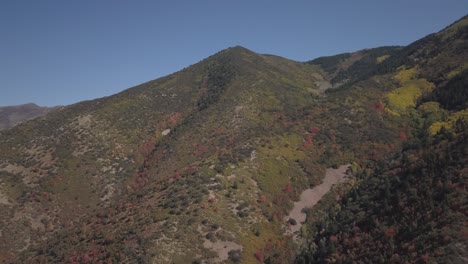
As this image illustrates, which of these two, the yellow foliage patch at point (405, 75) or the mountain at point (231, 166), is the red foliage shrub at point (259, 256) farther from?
the yellow foliage patch at point (405, 75)

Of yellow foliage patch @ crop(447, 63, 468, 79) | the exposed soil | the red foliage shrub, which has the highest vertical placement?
yellow foliage patch @ crop(447, 63, 468, 79)

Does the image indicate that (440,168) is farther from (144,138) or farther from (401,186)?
(144,138)

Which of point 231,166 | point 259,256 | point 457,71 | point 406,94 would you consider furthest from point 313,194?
point 457,71

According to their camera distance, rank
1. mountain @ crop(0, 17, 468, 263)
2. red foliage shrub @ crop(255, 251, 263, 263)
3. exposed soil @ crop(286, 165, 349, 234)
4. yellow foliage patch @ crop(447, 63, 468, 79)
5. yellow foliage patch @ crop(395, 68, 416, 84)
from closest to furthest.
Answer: mountain @ crop(0, 17, 468, 263) < red foliage shrub @ crop(255, 251, 263, 263) < exposed soil @ crop(286, 165, 349, 234) < yellow foliage patch @ crop(447, 63, 468, 79) < yellow foliage patch @ crop(395, 68, 416, 84)

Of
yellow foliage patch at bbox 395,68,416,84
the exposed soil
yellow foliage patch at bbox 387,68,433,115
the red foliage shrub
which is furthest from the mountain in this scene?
the exposed soil

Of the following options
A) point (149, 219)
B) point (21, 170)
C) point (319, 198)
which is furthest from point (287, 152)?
point (21, 170)

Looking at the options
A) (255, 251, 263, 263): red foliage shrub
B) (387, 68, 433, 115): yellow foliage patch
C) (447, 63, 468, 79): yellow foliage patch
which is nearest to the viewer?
(255, 251, 263, 263): red foliage shrub

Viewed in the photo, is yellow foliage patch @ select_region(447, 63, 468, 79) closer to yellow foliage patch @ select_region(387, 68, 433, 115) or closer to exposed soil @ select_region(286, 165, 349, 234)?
yellow foliage patch @ select_region(387, 68, 433, 115)

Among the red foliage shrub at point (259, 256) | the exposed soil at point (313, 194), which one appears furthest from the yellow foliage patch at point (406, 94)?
the red foliage shrub at point (259, 256)

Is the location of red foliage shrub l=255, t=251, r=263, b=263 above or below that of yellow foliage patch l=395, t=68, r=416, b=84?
below
